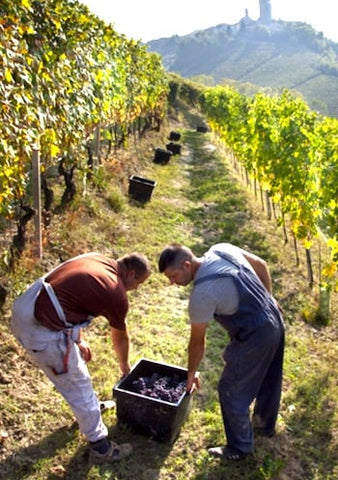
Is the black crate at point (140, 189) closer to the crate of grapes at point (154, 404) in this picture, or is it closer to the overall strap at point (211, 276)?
the crate of grapes at point (154, 404)

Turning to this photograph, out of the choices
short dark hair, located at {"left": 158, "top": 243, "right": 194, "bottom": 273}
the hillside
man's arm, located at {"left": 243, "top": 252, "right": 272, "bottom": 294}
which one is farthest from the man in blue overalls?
the hillside

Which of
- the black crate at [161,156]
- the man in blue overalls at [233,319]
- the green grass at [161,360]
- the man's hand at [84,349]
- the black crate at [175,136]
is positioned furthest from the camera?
the black crate at [175,136]

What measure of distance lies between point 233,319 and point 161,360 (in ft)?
5.98

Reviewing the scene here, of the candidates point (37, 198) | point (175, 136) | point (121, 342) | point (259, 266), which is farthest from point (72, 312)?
point (175, 136)

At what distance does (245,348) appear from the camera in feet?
11.0

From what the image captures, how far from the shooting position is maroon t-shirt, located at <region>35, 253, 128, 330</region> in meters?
3.08

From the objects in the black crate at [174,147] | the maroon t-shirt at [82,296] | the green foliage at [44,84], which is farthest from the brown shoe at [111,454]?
the black crate at [174,147]

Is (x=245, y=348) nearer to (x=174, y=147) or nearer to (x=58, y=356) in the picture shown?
(x=58, y=356)

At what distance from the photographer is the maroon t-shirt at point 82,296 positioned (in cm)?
308

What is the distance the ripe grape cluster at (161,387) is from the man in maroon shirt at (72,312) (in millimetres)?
570

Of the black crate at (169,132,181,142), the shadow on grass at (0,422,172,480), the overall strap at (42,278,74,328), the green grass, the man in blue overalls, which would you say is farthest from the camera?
the black crate at (169,132,181,142)

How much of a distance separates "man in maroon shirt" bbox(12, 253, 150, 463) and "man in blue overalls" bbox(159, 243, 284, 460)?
13.4 inches

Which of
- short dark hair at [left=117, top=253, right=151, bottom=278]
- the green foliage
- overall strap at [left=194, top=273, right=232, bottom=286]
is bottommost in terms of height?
overall strap at [left=194, top=273, right=232, bottom=286]

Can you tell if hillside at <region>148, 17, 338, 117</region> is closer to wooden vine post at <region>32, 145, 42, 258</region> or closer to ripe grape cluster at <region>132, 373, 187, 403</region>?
wooden vine post at <region>32, 145, 42, 258</region>
